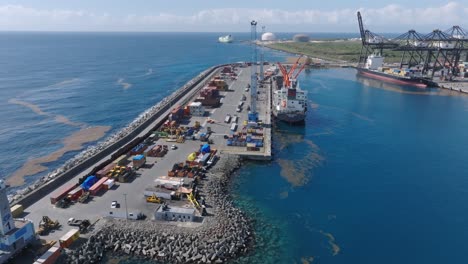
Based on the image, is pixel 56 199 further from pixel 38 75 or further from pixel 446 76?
pixel 446 76

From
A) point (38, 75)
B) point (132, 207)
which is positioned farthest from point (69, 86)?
point (132, 207)

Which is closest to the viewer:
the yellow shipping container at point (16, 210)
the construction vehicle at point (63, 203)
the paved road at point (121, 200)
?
the yellow shipping container at point (16, 210)

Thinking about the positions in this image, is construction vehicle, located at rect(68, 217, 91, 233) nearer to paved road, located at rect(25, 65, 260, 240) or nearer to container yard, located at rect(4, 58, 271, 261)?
paved road, located at rect(25, 65, 260, 240)

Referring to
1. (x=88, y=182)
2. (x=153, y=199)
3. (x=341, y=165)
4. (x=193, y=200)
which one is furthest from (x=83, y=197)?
(x=341, y=165)

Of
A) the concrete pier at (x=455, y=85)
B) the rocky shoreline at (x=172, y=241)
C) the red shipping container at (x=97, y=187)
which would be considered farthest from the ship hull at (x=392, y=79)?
the red shipping container at (x=97, y=187)

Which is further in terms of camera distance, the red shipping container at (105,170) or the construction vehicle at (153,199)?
the red shipping container at (105,170)

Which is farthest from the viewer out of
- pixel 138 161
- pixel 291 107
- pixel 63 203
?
pixel 291 107

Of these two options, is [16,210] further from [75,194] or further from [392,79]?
[392,79]

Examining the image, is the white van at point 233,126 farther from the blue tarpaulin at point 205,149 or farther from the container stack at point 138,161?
the container stack at point 138,161
